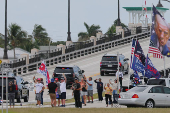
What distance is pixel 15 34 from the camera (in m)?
77.8

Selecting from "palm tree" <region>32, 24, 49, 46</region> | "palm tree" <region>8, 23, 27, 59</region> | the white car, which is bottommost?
the white car

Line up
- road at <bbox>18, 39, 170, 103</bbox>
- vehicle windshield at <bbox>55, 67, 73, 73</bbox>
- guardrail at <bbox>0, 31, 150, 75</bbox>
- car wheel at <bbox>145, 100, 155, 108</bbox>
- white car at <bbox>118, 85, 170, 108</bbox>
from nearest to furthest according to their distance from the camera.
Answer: white car at <bbox>118, 85, 170, 108</bbox>
car wheel at <bbox>145, 100, 155, 108</bbox>
vehicle windshield at <bbox>55, 67, 73, 73</bbox>
road at <bbox>18, 39, 170, 103</bbox>
guardrail at <bbox>0, 31, 150, 75</bbox>

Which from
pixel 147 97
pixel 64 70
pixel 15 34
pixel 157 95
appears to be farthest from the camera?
pixel 15 34

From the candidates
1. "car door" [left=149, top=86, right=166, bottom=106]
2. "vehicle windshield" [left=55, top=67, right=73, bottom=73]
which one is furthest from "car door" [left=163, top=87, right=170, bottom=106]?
"vehicle windshield" [left=55, top=67, right=73, bottom=73]

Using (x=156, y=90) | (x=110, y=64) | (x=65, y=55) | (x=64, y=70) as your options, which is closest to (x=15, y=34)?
(x=65, y=55)

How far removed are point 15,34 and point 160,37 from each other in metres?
46.7

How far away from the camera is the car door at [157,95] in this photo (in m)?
25.4

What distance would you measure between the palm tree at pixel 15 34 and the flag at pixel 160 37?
147 feet

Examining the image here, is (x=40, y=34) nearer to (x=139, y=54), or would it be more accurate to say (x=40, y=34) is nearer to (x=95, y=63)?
(x=95, y=63)

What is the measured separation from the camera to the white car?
82.2ft

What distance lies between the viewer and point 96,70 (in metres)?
51.3

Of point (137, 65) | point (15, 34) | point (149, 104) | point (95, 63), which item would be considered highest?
point (15, 34)

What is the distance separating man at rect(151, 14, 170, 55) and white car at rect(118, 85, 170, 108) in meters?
7.42

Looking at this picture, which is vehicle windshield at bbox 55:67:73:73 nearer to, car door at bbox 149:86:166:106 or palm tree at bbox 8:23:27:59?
car door at bbox 149:86:166:106
